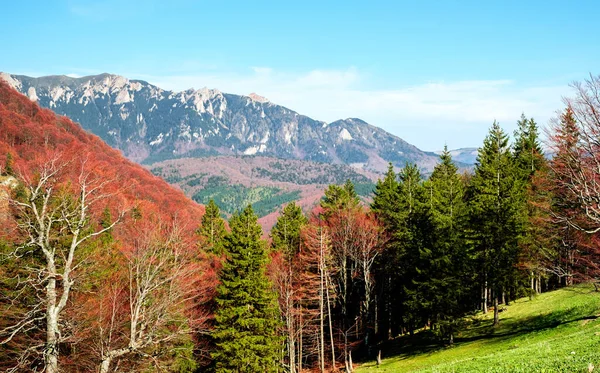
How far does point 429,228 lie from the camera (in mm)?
35656

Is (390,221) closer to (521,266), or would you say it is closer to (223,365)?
(521,266)

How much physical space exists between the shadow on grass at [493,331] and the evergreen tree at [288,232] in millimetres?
15025

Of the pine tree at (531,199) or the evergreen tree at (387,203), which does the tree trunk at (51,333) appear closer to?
the pine tree at (531,199)

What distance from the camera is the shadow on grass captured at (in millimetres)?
28984

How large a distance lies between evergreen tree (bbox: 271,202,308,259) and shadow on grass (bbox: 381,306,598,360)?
1502 centimetres

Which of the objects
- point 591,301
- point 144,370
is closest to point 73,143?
point 144,370

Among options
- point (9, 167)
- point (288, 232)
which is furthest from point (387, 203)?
point (9, 167)

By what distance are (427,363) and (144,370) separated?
19.5 m

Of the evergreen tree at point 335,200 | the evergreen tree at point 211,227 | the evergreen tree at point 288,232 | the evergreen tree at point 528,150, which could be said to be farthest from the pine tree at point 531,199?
the evergreen tree at point 211,227

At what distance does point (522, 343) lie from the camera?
2589 cm

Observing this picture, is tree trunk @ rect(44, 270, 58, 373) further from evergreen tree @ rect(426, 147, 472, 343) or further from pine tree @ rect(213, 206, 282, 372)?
evergreen tree @ rect(426, 147, 472, 343)

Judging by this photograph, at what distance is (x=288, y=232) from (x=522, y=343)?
29253 mm

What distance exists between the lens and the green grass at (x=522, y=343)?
1609 cm

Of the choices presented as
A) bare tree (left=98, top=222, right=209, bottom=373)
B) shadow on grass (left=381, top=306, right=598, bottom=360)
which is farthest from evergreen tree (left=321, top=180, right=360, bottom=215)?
bare tree (left=98, top=222, right=209, bottom=373)
